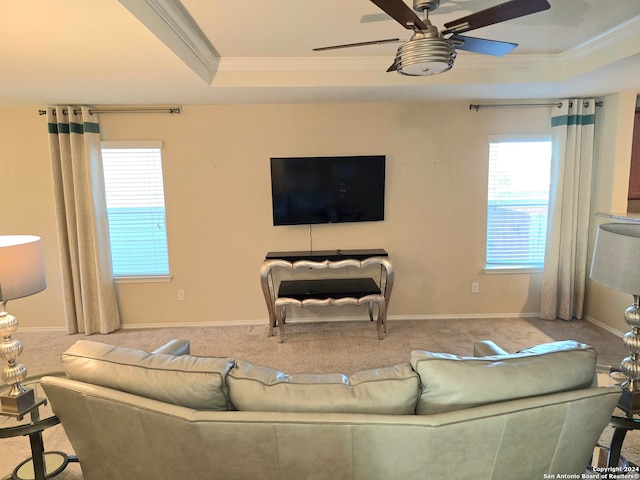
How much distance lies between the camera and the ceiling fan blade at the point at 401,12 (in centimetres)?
164

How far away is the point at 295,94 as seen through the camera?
3641mm

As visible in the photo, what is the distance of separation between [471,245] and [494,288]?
57 centimetres

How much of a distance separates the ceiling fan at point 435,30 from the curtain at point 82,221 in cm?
326

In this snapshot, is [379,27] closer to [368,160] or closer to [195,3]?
[195,3]

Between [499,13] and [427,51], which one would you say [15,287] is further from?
[499,13]

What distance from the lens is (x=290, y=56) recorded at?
322 cm

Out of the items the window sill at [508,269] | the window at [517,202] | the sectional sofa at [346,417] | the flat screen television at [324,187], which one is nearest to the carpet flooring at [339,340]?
the window sill at [508,269]

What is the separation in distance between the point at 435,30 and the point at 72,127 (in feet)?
11.8

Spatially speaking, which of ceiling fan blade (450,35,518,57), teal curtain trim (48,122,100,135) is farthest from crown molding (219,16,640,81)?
teal curtain trim (48,122,100,135)

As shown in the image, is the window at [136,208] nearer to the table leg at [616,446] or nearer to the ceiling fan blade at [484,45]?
the ceiling fan blade at [484,45]

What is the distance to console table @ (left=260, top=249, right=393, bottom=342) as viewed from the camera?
3750 millimetres

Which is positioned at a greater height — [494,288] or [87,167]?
[87,167]

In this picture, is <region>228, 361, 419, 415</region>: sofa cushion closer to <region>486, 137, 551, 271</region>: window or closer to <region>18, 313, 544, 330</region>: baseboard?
<region>18, 313, 544, 330</region>: baseboard

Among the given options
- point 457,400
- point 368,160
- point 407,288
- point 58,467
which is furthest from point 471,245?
point 58,467
